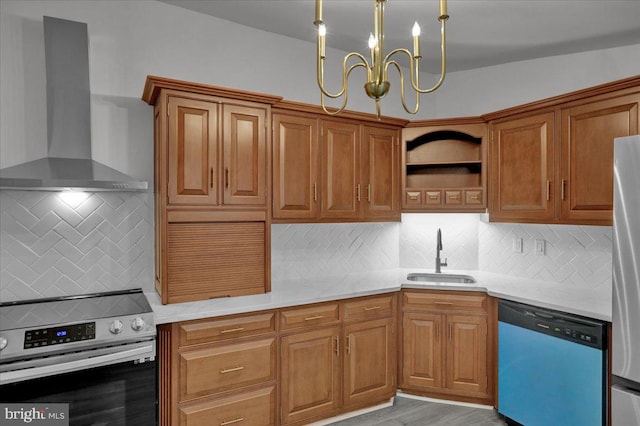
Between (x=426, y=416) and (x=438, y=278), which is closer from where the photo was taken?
(x=426, y=416)

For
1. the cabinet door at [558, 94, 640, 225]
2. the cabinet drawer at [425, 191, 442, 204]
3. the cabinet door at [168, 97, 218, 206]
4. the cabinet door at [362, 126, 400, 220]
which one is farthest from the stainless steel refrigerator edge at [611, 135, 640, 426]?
the cabinet door at [168, 97, 218, 206]

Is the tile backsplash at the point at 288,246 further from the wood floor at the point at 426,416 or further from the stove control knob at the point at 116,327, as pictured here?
the wood floor at the point at 426,416

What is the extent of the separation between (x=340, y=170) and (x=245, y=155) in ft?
2.71

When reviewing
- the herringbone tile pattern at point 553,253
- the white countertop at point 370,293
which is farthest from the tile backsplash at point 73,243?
the herringbone tile pattern at point 553,253

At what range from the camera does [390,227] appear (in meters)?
3.85

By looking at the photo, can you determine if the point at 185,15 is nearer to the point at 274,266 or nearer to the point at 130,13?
the point at 130,13

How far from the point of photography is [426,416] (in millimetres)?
2945

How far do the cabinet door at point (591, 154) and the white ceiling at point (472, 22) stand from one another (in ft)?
2.13

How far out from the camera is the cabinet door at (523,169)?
116 inches

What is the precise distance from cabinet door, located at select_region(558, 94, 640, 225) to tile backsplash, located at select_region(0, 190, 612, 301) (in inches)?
18.0

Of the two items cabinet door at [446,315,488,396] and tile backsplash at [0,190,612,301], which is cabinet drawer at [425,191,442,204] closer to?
tile backsplash at [0,190,612,301]

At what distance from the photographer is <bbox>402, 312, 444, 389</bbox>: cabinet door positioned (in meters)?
3.09

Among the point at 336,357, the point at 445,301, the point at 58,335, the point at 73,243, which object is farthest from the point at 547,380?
the point at 73,243

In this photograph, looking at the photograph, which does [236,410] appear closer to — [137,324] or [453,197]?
[137,324]
